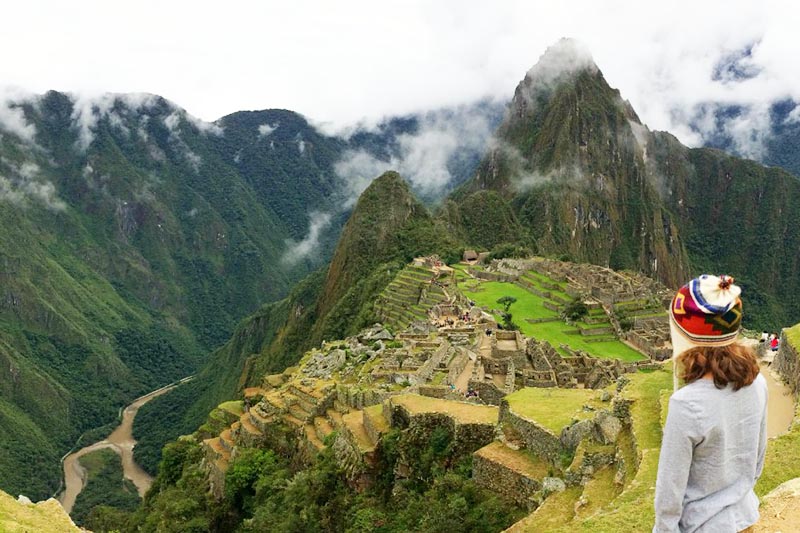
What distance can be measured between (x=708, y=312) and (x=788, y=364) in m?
12.2

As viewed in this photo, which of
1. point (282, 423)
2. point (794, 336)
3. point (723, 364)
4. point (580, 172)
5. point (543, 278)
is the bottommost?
point (543, 278)

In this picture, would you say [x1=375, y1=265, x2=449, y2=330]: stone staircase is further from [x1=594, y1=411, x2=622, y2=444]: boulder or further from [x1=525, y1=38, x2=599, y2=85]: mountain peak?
[x1=525, y1=38, x2=599, y2=85]: mountain peak

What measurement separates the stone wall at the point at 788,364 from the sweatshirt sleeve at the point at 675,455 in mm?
10729

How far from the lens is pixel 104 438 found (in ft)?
367

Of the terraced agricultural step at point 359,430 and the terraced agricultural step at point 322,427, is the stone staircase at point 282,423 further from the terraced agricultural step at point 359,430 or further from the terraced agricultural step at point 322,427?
the terraced agricultural step at point 359,430

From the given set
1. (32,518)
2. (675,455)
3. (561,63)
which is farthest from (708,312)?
(561,63)

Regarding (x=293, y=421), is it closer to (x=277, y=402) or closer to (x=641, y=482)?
(x=277, y=402)

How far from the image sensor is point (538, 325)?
53.6 m

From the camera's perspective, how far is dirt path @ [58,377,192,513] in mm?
84000

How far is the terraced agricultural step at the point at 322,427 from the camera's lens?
21647 mm

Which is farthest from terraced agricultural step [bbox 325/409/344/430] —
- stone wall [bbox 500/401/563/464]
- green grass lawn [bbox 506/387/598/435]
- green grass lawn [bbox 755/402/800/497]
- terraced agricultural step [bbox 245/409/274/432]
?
green grass lawn [bbox 755/402/800/497]

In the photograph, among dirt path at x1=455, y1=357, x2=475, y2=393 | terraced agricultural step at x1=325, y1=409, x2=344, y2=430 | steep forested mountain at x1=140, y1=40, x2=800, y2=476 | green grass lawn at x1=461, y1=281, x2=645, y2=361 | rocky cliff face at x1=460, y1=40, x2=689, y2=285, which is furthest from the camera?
rocky cliff face at x1=460, y1=40, x2=689, y2=285

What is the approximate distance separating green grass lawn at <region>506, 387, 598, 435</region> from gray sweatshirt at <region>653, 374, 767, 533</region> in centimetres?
836

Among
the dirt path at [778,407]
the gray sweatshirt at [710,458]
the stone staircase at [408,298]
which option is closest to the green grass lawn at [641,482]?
the dirt path at [778,407]
